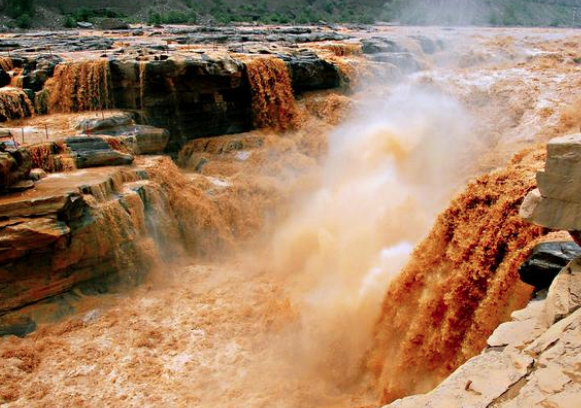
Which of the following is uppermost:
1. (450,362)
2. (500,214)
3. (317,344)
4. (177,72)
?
(177,72)

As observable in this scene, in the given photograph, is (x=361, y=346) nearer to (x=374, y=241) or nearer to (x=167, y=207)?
(x=374, y=241)

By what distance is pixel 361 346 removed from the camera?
6.54 m

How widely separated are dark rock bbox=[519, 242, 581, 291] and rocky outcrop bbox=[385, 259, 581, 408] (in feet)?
1.45

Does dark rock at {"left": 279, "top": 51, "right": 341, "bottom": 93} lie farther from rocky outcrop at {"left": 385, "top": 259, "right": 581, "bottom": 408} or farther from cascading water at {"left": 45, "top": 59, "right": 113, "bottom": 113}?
rocky outcrop at {"left": 385, "top": 259, "right": 581, "bottom": 408}

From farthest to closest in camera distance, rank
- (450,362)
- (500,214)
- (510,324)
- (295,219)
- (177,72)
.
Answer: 1. (177,72)
2. (295,219)
3. (500,214)
4. (450,362)
5. (510,324)

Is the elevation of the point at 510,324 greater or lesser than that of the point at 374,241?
greater


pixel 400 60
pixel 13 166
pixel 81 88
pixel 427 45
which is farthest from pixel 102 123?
pixel 427 45

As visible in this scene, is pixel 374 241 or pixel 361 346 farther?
pixel 374 241

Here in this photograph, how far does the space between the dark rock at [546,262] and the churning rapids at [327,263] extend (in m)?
0.35

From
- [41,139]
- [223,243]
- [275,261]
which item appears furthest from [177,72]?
[275,261]

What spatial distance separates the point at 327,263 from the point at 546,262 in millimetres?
4315

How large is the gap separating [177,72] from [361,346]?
7.48 m

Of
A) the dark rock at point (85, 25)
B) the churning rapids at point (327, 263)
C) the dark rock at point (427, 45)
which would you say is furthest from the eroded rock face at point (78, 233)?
the dark rock at point (85, 25)

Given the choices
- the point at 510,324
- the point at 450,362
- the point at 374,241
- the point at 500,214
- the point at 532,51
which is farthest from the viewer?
the point at 532,51
